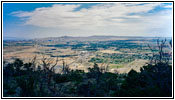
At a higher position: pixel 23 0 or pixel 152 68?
pixel 23 0

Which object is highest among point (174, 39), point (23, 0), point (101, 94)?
point (23, 0)

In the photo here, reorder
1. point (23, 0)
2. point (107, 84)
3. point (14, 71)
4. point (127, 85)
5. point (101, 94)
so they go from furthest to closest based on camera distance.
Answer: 1. point (14, 71)
2. point (107, 84)
3. point (127, 85)
4. point (101, 94)
5. point (23, 0)

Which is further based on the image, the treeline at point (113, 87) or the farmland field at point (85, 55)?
the farmland field at point (85, 55)

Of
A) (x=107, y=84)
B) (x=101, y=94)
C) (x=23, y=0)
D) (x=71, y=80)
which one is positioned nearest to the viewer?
(x=23, y=0)

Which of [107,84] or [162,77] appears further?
[107,84]

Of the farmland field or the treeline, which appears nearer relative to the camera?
the treeline

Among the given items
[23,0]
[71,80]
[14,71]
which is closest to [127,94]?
[23,0]

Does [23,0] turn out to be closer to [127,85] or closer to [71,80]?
[127,85]

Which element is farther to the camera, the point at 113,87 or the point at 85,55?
the point at 85,55

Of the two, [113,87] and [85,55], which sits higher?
[85,55]
